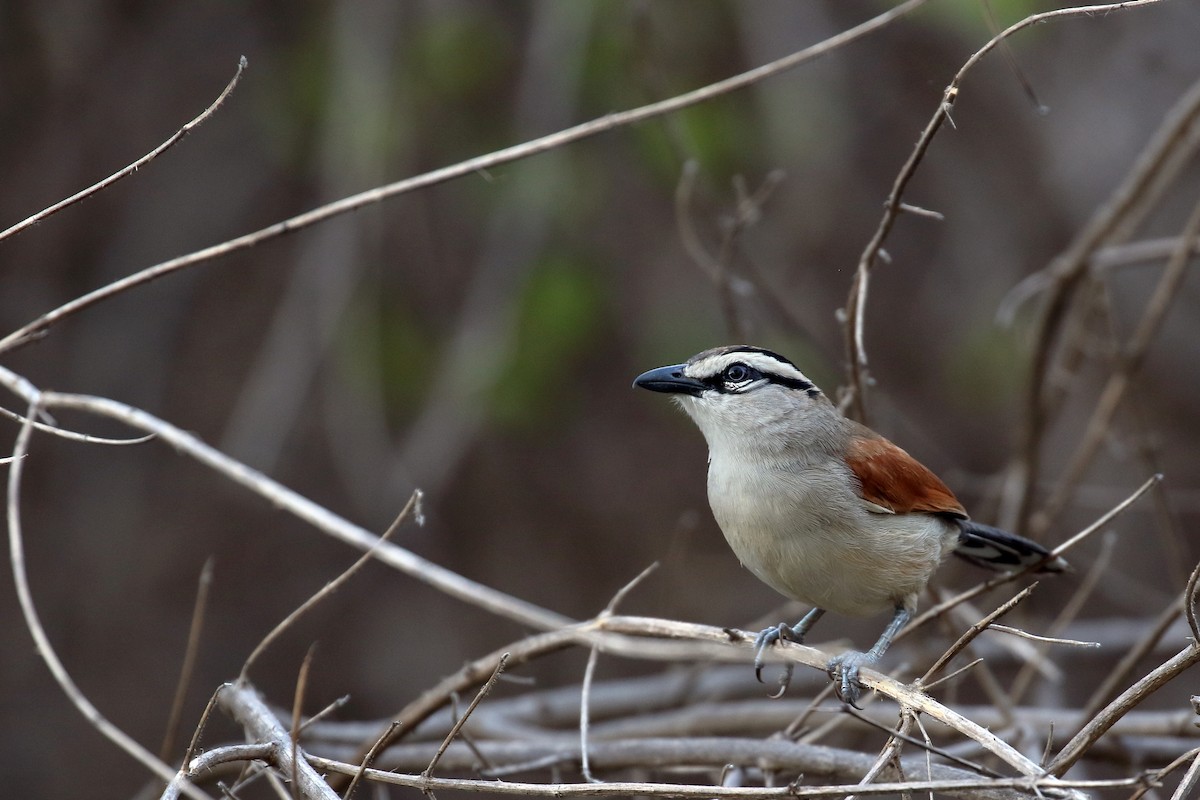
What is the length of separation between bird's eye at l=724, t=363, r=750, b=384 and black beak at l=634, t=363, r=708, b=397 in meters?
0.08

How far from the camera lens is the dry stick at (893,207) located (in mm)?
2432

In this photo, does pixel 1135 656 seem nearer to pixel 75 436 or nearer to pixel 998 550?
pixel 998 550

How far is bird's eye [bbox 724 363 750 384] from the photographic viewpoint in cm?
370

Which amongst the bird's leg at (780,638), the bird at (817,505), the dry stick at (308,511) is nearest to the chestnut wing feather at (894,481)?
the bird at (817,505)

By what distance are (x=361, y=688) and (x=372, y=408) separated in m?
2.67

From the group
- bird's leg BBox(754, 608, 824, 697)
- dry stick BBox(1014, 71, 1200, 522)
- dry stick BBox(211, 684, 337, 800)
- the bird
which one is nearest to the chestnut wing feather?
the bird

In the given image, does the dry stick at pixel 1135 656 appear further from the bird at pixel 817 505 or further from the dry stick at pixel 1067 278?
the dry stick at pixel 1067 278

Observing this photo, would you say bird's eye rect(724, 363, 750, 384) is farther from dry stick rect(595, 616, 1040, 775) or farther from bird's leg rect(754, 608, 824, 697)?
dry stick rect(595, 616, 1040, 775)

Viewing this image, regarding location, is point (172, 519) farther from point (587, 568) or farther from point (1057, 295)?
point (1057, 295)

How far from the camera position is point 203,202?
655 cm

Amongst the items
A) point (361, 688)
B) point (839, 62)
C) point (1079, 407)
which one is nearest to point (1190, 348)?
point (1079, 407)

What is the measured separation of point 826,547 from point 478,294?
9.16ft

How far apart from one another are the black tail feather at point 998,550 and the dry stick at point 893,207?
1.81 feet

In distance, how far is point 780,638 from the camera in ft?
10.1
